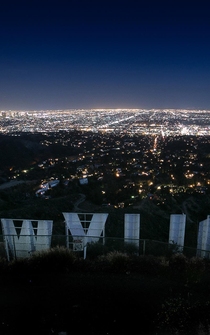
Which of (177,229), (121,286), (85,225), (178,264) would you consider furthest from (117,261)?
(177,229)

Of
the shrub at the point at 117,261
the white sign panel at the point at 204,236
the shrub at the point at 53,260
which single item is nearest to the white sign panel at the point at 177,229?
the white sign panel at the point at 204,236

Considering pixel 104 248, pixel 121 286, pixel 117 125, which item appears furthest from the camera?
pixel 117 125

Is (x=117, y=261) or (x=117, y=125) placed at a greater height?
(x=117, y=261)

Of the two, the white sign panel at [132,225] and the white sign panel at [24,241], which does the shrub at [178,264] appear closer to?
the white sign panel at [132,225]

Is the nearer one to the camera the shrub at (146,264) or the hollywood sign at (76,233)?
the shrub at (146,264)

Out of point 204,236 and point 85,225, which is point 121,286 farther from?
point 204,236

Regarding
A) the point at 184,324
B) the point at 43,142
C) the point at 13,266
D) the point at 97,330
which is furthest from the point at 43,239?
the point at 43,142

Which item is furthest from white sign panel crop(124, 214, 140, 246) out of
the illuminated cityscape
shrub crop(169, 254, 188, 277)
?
the illuminated cityscape

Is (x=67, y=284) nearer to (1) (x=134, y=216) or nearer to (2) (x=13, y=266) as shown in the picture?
(2) (x=13, y=266)

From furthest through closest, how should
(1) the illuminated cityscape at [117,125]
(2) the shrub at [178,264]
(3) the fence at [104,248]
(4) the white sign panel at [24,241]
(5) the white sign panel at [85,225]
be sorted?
(1) the illuminated cityscape at [117,125] → (5) the white sign panel at [85,225] → (4) the white sign panel at [24,241] → (3) the fence at [104,248] → (2) the shrub at [178,264]
